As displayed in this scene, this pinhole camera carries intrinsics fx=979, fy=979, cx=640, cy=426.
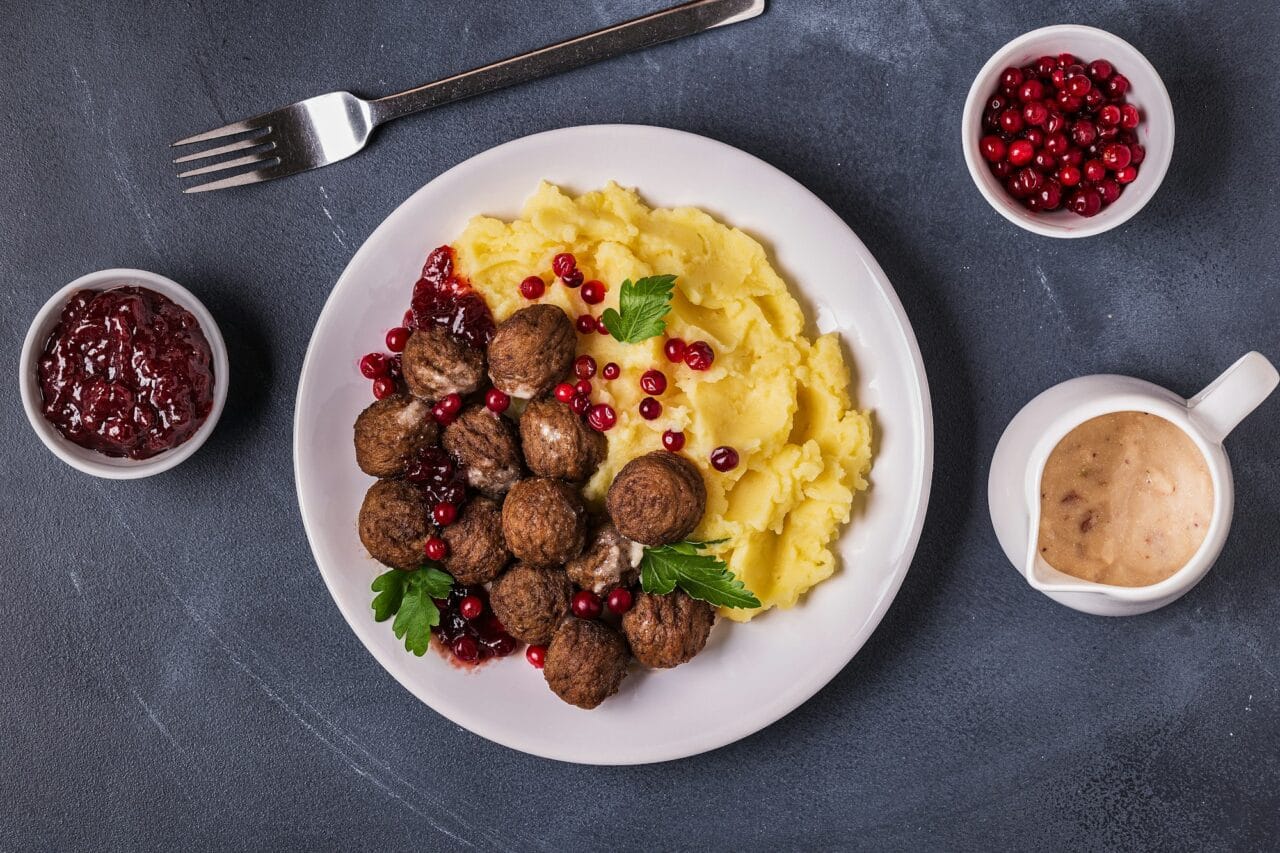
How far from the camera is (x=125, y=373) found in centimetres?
410

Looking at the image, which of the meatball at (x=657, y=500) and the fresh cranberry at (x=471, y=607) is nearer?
the meatball at (x=657, y=500)

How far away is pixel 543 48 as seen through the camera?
423 centimetres

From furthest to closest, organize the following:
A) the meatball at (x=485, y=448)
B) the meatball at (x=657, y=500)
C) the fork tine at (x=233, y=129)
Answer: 1. the fork tine at (x=233, y=129)
2. the meatball at (x=485, y=448)
3. the meatball at (x=657, y=500)

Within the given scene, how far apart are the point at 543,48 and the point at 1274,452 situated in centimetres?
357

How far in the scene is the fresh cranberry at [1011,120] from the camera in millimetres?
3861

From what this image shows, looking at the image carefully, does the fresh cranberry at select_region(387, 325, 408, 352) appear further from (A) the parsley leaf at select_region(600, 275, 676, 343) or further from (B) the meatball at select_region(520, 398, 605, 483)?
(A) the parsley leaf at select_region(600, 275, 676, 343)

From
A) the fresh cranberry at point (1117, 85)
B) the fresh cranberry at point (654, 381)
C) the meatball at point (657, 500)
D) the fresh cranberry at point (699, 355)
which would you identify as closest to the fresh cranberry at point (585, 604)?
the meatball at point (657, 500)

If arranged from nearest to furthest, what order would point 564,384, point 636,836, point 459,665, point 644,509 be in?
point 644,509, point 564,384, point 459,665, point 636,836

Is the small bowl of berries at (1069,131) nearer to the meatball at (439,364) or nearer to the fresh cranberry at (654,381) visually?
the fresh cranberry at (654,381)

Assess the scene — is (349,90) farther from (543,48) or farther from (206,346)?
(206,346)

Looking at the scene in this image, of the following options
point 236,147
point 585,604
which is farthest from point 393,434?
point 236,147

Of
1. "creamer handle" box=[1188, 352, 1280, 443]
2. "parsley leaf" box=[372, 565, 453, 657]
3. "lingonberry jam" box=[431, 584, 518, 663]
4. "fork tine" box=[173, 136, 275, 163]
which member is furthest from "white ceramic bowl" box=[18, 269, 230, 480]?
"creamer handle" box=[1188, 352, 1280, 443]

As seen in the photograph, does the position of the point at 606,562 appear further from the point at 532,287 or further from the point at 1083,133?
the point at 1083,133

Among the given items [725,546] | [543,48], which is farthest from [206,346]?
[725,546]
